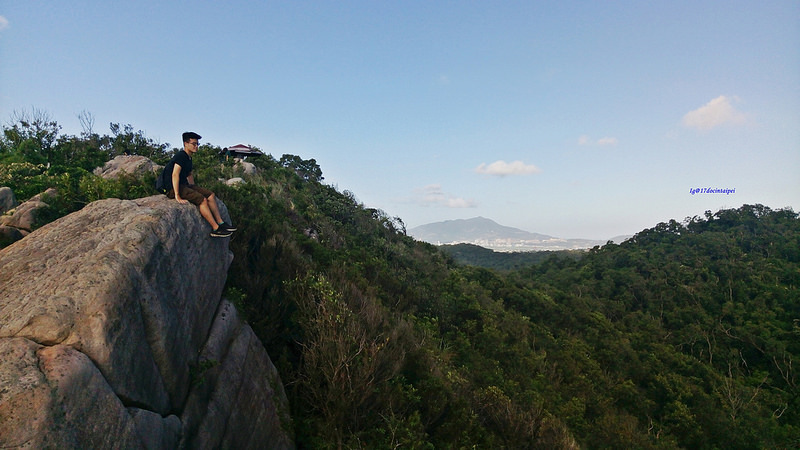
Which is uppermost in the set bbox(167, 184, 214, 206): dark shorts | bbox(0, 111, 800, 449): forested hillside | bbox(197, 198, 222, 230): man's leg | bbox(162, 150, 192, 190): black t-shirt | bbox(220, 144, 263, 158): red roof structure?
bbox(220, 144, 263, 158): red roof structure

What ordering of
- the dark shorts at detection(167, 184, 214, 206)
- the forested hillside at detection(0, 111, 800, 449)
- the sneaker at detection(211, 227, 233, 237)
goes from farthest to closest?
the forested hillside at detection(0, 111, 800, 449) → the sneaker at detection(211, 227, 233, 237) → the dark shorts at detection(167, 184, 214, 206)

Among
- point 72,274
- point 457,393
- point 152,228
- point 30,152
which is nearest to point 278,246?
point 152,228

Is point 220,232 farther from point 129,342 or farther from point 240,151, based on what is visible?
point 240,151

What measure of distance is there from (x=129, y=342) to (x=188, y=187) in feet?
9.81

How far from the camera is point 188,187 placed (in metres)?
6.01

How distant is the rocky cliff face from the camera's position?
301 centimetres

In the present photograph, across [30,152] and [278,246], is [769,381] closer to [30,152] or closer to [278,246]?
[278,246]

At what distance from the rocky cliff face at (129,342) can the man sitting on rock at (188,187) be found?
21 centimetres

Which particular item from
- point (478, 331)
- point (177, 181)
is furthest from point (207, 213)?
point (478, 331)

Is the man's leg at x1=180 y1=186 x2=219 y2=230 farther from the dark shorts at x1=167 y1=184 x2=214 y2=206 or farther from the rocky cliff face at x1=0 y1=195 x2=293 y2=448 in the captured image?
the rocky cliff face at x1=0 y1=195 x2=293 y2=448

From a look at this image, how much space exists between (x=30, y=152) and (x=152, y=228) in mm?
12955

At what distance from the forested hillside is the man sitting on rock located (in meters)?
1.43

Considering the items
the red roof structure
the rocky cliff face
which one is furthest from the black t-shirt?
the red roof structure

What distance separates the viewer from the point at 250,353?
606cm
